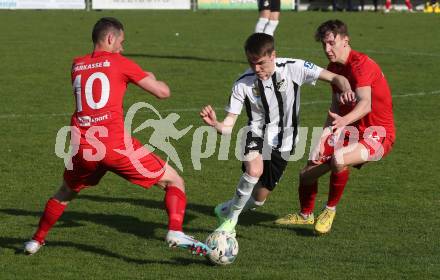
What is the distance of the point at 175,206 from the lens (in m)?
8.13

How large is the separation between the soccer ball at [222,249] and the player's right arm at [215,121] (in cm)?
97

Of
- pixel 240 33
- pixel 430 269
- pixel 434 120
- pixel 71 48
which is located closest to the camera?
pixel 430 269

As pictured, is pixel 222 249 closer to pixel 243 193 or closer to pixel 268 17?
pixel 243 193

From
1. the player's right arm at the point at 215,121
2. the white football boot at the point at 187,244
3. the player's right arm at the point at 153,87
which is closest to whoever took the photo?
the white football boot at the point at 187,244

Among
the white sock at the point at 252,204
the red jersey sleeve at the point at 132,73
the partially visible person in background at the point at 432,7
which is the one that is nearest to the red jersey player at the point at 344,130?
the white sock at the point at 252,204

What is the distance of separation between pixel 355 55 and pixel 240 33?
24.6 m

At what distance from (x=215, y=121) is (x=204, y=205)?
2.31 m

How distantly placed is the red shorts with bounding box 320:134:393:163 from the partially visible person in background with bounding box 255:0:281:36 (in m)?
13.0

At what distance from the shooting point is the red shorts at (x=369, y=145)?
923 cm

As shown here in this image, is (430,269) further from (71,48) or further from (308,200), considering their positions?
(71,48)

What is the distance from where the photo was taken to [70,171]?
8.23 meters

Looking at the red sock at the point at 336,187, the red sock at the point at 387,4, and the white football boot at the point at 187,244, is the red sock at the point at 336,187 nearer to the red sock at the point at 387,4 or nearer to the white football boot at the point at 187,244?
the white football boot at the point at 187,244

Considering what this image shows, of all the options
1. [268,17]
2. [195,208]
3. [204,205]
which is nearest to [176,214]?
[195,208]

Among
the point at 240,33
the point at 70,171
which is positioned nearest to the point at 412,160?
the point at 70,171
